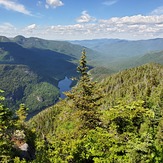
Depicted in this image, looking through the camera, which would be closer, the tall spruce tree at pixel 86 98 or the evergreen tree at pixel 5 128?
the evergreen tree at pixel 5 128

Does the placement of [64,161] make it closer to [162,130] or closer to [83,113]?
[83,113]

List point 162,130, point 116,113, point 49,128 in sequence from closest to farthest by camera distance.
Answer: point 116,113
point 162,130
point 49,128

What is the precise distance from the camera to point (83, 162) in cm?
2234

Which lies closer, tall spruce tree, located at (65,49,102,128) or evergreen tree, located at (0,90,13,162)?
evergreen tree, located at (0,90,13,162)

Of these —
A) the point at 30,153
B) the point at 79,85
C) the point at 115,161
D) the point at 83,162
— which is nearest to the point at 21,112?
the point at 30,153

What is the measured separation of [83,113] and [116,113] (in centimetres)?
1230

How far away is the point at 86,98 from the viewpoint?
34188mm

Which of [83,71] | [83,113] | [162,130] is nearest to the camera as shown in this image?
[83,113]

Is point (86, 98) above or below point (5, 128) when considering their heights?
above

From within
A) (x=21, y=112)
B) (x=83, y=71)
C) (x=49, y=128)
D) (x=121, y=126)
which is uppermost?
(x=83, y=71)

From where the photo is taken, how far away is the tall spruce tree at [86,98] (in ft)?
110

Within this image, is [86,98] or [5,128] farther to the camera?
[86,98]

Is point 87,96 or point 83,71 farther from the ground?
point 83,71

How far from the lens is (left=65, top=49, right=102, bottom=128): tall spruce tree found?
33656 mm
